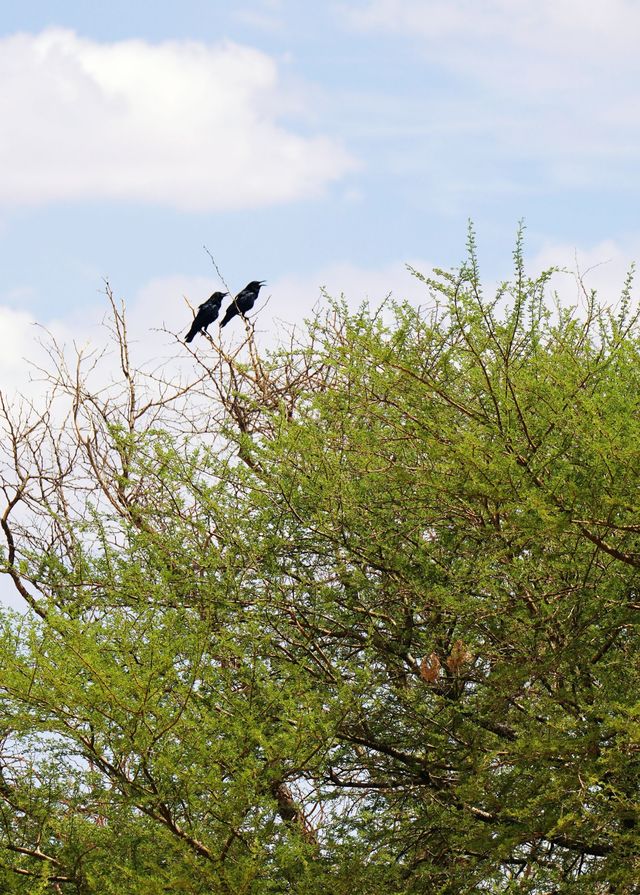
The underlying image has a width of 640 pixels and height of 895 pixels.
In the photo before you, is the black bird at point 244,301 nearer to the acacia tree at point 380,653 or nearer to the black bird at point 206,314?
the black bird at point 206,314

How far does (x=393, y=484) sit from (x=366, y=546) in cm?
47

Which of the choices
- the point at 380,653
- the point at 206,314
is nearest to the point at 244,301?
the point at 206,314

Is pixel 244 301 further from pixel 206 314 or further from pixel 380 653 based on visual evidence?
pixel 380 653

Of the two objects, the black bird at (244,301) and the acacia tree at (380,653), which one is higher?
the black bird at (244,301)

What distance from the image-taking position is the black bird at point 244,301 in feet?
43.8

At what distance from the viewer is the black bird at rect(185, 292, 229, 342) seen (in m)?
13.3

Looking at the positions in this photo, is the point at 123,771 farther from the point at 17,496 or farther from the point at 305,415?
the point at 17,496

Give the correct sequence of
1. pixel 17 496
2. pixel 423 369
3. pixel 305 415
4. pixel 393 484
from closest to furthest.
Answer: pixel 423 369 → pixel 393 484 → pixel 305 415 → pixel 17 496

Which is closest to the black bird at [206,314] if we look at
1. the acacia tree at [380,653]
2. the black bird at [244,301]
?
the black bird at [244,301]

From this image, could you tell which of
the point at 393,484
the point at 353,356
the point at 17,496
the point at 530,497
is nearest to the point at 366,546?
the point at 393,484

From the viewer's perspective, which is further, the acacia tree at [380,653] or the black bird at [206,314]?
the black bird at [206,314]

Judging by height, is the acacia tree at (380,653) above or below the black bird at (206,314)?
below

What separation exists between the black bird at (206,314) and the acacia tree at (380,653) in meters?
4.33

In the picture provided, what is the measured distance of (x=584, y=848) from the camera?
7.55m
